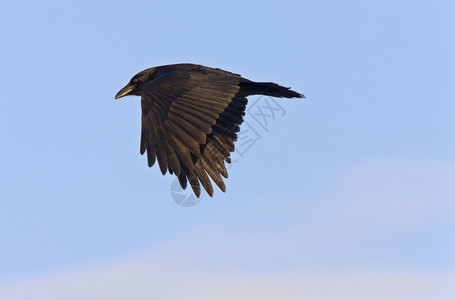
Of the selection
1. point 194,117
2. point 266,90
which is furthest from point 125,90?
point 194,117

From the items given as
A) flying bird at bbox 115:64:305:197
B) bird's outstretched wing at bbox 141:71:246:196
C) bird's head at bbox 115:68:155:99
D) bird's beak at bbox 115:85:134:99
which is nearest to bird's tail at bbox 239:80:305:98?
flying bird at bbox 115:64:305:197

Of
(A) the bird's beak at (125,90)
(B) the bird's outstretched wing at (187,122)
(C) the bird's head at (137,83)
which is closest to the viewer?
(B) the bird's outstretched wing at (187,122)

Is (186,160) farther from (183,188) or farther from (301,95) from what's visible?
(301,95)

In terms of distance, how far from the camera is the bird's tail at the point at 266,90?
9.18 m

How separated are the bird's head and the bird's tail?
5.23 ft

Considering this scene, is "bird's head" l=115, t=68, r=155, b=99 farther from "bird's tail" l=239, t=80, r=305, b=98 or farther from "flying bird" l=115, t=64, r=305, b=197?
"bird's tail" l=239, t=80, r=305, b=98

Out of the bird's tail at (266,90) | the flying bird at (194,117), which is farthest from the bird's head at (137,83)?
the bird's tail at (266,90)

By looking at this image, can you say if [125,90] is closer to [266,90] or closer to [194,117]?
[266,90]

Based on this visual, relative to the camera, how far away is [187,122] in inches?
314

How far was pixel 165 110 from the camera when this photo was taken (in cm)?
816

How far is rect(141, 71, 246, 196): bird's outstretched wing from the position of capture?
7.88 metres

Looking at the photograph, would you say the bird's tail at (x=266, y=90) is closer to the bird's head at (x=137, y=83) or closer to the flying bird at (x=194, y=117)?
the flying bird at (x=194, y=117)

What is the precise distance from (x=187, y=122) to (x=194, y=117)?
0.10 meters

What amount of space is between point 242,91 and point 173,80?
1.11m
